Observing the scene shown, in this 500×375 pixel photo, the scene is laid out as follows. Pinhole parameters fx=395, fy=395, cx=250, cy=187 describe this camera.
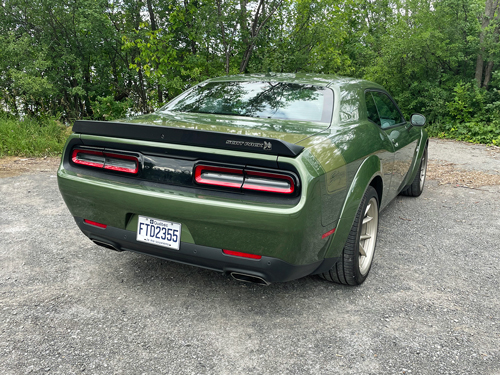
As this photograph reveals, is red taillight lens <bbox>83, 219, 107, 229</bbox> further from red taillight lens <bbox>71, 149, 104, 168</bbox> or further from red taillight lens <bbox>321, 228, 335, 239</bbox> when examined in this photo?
red taillight lens <bbox>321, 228, 335, 239</bbox>

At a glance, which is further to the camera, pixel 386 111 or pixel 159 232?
pixel 386 111

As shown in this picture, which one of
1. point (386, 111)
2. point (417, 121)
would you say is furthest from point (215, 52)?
point (386, 111)

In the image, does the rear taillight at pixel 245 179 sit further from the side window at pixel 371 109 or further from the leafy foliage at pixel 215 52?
the leafy foliage at pixel 215 52

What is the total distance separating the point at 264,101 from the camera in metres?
2.98

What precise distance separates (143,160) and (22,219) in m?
2.48

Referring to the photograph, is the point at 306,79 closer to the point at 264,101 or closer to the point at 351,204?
the point at 264,101

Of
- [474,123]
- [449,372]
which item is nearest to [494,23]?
[474,123]

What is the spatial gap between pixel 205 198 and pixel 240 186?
0.20 meters

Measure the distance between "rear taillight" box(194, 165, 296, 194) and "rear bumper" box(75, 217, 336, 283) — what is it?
363 millimetres

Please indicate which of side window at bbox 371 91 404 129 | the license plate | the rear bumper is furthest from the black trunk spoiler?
side window at bbox 371 91 404 129

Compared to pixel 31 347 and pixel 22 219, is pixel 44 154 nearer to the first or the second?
pixel 22 219

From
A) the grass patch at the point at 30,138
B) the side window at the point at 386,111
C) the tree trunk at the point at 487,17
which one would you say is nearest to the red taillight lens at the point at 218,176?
the side window at the point at 386,111

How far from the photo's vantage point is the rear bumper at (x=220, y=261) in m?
2.09

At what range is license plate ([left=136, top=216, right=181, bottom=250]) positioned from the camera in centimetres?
220
